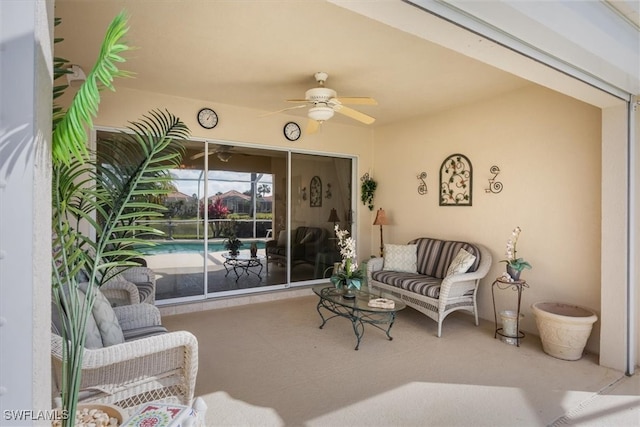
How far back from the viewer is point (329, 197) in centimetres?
593

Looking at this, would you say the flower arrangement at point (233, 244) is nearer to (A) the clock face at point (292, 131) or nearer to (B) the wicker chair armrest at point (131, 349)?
Answer: (A) the clock face at point (292, 131)

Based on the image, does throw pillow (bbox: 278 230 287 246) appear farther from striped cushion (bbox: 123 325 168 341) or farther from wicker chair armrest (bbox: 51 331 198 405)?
wicker chair armrest (bbox: 51 331 198 405)

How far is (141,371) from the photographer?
6.31ft

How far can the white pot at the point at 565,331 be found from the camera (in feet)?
10.0

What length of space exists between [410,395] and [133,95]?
4.43 meters

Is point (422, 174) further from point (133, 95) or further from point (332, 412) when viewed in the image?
point (133, 95)

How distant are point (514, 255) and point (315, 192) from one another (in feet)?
10.3

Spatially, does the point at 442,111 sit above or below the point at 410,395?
above

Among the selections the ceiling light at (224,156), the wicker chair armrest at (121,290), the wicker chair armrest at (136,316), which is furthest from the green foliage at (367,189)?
the wicker chair armrest at (136,316)

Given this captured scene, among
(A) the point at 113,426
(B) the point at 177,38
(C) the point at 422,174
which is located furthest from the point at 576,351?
(B) the point at 177,38

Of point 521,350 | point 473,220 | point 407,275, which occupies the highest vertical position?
point 473,220

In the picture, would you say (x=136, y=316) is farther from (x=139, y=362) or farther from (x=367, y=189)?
(x=367, y=189)

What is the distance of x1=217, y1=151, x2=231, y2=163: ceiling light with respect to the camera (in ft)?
16.0

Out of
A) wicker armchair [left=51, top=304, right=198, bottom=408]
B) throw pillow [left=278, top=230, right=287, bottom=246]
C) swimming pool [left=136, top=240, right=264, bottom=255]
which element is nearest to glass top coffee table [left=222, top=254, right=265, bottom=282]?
swimming pool [left=136, top=240, right=264, bottom=255]
